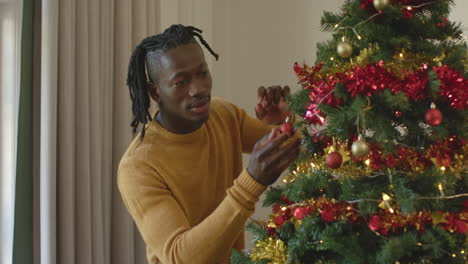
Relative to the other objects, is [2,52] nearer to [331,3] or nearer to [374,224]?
[331,3]

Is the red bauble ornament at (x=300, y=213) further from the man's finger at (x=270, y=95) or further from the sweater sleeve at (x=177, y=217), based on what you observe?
the man's finger at (x=270, y=95)

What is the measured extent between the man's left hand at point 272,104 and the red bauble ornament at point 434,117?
54 cm

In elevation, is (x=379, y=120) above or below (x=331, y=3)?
below

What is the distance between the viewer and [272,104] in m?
1.42

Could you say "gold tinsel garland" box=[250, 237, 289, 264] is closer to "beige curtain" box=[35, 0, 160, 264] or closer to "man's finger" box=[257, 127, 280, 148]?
"man's finger" box=[257, 127, 280, 148]

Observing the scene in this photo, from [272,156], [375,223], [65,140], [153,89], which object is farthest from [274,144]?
[65,140]

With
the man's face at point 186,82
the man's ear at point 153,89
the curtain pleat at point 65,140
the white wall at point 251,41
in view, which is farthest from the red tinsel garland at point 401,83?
the white wall at point 251,41

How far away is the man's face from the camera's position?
49.7 inches

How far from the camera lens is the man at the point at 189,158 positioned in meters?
1.11

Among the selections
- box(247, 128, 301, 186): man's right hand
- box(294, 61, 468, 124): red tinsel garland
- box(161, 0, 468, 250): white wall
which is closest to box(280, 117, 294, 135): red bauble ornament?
box(247, 128, 301, 186): man's right hand

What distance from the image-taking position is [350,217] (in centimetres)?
93

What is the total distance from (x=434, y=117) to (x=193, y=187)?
0.68 meters

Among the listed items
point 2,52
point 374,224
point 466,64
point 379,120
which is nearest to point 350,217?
point 374,224

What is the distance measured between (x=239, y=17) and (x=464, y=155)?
1795 mm
